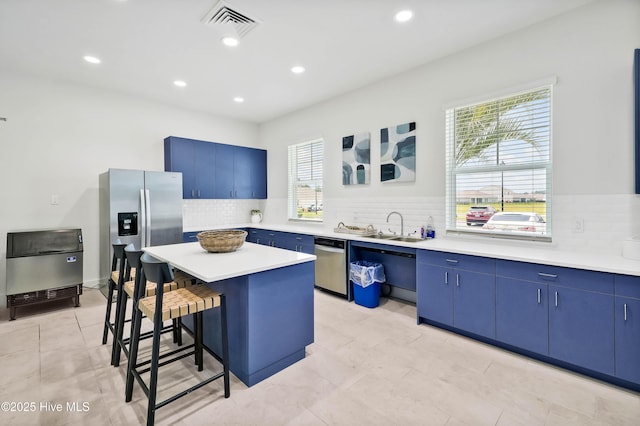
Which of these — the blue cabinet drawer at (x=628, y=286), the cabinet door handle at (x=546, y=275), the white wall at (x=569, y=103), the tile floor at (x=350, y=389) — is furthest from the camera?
the white wall at (x=569, y=103)

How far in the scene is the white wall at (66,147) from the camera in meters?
3.86

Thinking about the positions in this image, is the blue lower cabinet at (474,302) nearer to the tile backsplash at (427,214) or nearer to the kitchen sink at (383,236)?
the tile backsplash at (427,214)

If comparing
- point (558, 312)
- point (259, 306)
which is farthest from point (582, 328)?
point (259, 306)

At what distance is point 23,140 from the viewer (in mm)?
3930

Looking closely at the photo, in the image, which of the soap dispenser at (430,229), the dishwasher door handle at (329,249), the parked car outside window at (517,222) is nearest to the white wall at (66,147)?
the dishwasher door handle at (329,249)

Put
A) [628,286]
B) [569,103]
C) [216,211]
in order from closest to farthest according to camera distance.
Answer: [628,286] → [569,103] → [216,211]

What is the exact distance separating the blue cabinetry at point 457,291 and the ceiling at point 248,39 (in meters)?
2.20

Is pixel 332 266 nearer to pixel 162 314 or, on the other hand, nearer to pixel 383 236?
pixel 383 236

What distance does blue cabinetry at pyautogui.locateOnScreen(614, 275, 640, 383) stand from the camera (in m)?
1.97

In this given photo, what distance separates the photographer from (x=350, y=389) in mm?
2080

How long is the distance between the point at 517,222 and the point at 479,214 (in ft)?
1.22

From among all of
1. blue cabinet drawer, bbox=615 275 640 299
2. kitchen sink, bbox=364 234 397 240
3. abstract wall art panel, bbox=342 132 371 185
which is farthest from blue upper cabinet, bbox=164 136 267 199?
blue cabinet drawer, bbox=615 275 640 299

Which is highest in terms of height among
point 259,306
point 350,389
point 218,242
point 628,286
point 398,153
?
point 398,153

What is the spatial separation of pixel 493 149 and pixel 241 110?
4180 millimetres
